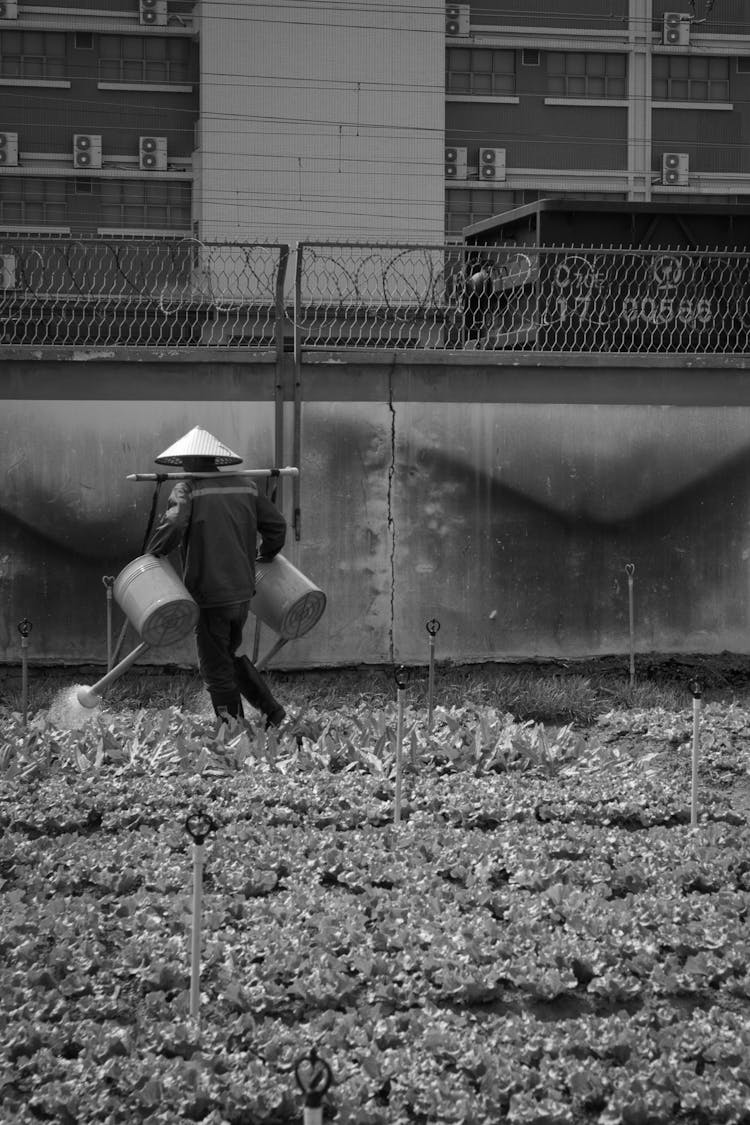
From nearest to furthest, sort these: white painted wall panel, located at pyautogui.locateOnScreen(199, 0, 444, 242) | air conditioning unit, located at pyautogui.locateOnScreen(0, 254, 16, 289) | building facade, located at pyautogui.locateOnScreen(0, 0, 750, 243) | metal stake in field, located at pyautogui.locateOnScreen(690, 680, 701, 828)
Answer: metal stake in field, located at pyautogui.locateOnScreen(690, 680, 701, 828) → air conditioning unit, located at pyautogui.locateOnScreen(0, 254, 16, 289) → white painted wall panel, located at pyautogui.locateOnScreen(199, 0, 444, 242) → building facade, located at pyautogui.locateOnScreen(0, 0, 750, 243)

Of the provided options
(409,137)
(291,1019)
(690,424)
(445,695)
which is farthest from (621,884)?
(409,137)

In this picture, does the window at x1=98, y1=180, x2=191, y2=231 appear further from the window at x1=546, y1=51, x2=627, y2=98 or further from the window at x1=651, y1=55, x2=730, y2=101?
the window at x1=651, y1=55, x2=730, y2=101

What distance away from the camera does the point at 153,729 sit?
30.9 ft

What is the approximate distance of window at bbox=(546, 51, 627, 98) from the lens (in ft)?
120

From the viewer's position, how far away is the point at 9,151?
3459 cm

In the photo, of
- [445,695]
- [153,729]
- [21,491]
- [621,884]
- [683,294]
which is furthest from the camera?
[683,294]

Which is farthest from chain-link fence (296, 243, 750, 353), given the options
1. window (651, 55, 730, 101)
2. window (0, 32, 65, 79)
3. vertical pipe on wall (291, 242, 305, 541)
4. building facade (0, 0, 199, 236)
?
window (651, 55, 730, 101)

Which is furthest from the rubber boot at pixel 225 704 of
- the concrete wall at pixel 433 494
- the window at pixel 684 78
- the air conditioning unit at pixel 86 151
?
the window at pixel 684 78

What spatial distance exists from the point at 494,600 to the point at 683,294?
11.4ft

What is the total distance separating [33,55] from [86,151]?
276 centimetres

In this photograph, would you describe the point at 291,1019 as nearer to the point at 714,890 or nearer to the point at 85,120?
the point at 714,890

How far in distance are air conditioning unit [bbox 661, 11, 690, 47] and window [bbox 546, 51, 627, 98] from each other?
4.61ft

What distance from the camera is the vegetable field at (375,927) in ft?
16.1

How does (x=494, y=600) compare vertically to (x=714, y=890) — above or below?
above
